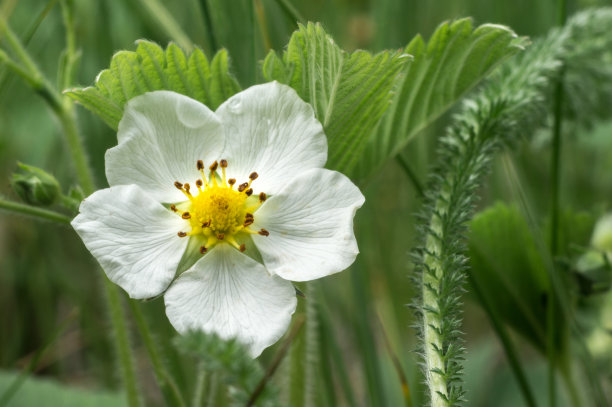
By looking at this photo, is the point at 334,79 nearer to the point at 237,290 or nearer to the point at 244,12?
the point at 237,290

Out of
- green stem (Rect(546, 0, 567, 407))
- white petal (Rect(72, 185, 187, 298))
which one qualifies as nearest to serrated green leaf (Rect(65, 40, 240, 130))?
white petal (Rect(72, 185, 187, 298))

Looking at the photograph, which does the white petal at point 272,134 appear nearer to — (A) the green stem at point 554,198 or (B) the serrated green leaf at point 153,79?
(B) the serrated green leaf at point 153,79

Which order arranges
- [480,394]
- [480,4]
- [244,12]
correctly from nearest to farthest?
1. [244,12]
2. [480,394]
3. [480,4]

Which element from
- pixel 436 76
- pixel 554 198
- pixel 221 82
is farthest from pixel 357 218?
pixel 221 82

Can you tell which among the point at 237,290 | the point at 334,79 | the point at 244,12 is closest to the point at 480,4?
the point at 244,12

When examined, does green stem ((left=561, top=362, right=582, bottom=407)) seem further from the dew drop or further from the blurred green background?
the dew drop

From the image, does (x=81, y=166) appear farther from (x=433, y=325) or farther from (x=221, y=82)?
(x=433, y=325)
